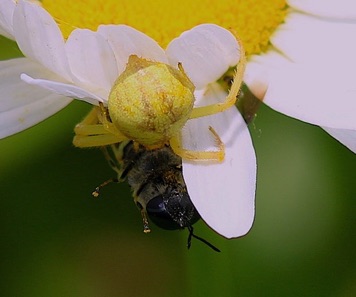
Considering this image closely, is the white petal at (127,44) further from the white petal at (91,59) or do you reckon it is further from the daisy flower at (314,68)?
the daisy flower at (314,68)

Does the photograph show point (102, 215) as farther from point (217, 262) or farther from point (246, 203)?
point (246, 203)

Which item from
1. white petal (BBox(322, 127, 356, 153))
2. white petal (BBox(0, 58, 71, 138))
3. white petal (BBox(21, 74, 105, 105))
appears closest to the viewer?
white petal (BBox(21, 74, 105, 105))

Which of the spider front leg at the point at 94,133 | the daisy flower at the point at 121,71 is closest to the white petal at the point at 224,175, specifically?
the daisy flower at the point at 121,71

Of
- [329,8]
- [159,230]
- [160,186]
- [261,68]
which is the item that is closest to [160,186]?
[160,186]

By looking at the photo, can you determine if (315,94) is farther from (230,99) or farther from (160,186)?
(160,186)

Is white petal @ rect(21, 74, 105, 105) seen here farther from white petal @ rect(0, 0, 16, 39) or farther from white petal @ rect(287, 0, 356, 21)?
white petal @ rect(287, 0, 356, 21)

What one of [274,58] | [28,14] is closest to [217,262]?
[274,58]

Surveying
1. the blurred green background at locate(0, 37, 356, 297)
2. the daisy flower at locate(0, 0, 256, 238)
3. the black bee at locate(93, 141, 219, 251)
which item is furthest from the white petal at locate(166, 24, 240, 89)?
the blurred green background at locate(0, 37, 356, 297)
